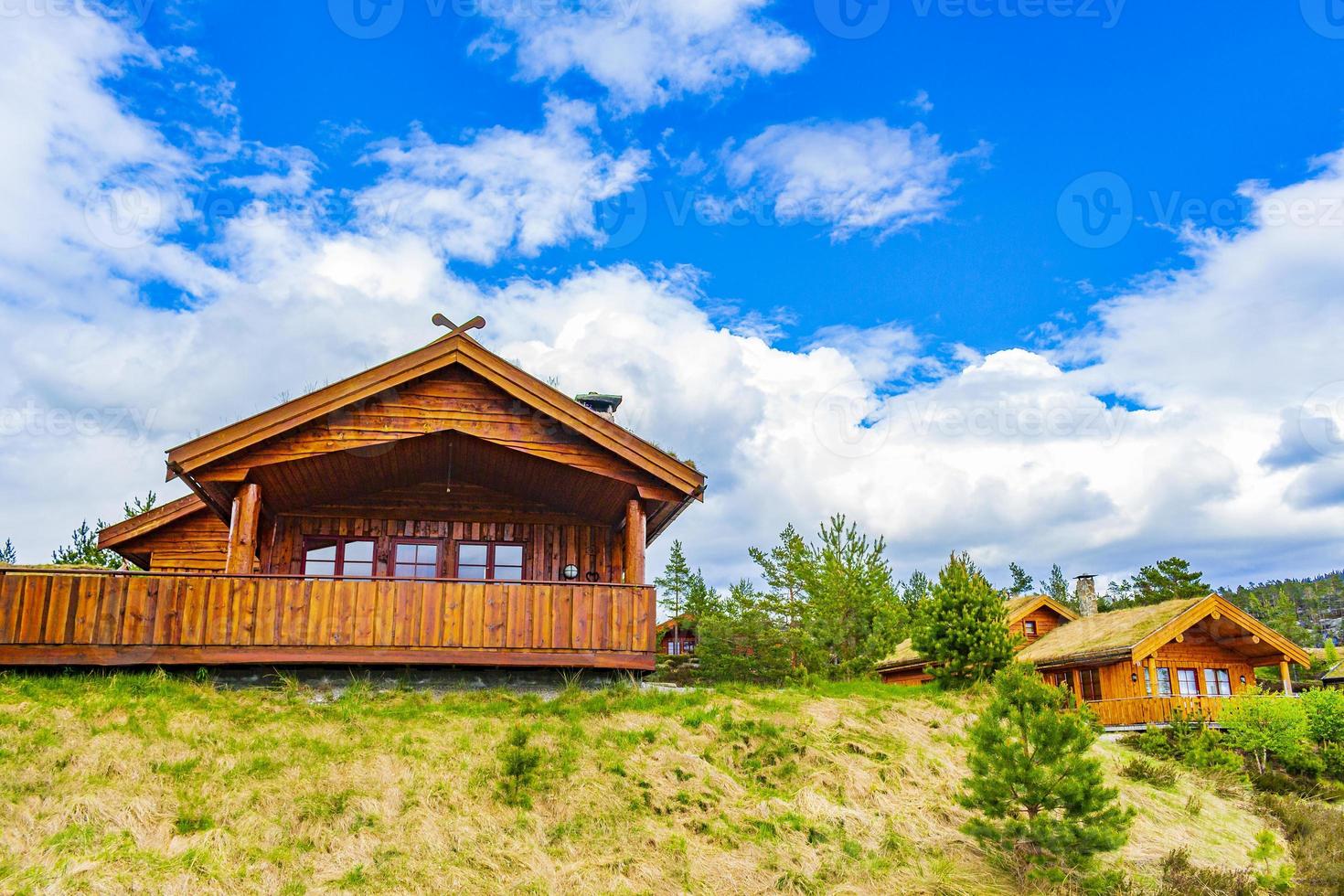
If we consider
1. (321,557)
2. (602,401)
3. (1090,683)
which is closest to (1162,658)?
(1090,683)

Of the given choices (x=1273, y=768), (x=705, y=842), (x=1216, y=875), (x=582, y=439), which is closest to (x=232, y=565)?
(x=582, y=439)

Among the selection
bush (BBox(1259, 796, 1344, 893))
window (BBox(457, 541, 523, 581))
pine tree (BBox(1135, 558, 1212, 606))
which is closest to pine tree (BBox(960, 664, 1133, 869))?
bush (BBox(1259, 796, 1344, 893))

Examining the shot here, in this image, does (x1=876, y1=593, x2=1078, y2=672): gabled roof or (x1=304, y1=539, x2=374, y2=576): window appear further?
(x1=876, y1=593, x2=1078, y2=672): gabled roof

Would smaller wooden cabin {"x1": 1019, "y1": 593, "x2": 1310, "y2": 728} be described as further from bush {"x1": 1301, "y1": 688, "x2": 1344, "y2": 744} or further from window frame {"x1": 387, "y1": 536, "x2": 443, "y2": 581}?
window frame {"x1": 387, "y1": 536, "x2": 443, "y2": 581}

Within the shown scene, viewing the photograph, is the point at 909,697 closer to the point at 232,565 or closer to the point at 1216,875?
the point at 1216,875

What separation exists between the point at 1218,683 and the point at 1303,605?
143228mm

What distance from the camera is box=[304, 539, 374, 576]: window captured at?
63.9ft

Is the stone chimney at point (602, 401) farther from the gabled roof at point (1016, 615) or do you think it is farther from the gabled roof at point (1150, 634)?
the gabled roof at point (1016, 615)

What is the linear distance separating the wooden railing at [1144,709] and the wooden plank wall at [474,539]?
59.0 feet

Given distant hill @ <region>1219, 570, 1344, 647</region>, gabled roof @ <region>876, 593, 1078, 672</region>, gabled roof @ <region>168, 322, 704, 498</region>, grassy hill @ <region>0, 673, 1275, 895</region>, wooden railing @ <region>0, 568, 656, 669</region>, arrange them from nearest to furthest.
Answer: grassy hill @ <region>0, 673, 1275, 895</region> → wooden railing @ <region>0, 568, 656, 669</region> → gabled roof @ <region>168, 322, 704, 498</region> → gabled roof @ <region>876, 593, 1078, 672</region> → distant hill @ <region>1219, 570, 1344, 647</region>

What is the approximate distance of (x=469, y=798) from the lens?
12195 mm

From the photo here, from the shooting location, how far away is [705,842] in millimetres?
11852

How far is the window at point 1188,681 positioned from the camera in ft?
108

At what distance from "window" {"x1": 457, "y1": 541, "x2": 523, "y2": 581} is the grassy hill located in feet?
14.0
